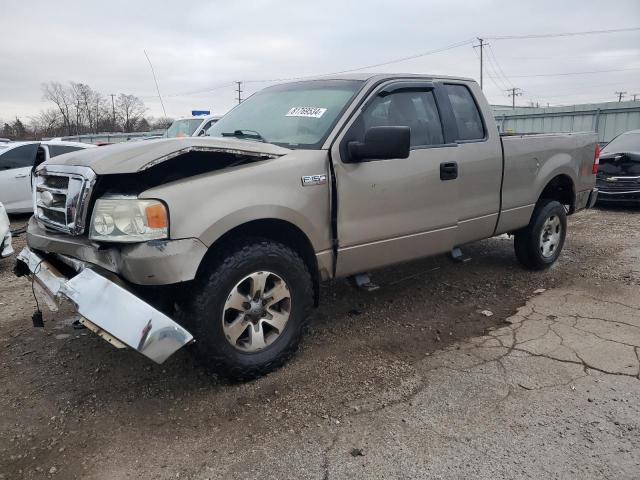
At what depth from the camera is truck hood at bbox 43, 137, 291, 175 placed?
106 inches

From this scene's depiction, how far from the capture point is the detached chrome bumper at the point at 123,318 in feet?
8.23

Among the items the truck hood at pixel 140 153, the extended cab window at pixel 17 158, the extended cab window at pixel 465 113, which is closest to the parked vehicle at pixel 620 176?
the extended cab window at pixel 465 113

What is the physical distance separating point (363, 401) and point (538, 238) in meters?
3.29

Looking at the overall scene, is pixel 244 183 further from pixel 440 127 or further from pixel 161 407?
pixel 440 127

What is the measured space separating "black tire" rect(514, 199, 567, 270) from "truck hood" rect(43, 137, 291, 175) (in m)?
3.42

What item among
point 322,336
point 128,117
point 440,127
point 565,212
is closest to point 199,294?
point 322,336

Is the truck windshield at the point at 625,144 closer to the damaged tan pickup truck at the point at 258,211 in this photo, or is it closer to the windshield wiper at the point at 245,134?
the damaged tan pickup truck at the point at 258,211

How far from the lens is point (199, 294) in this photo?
2855 millimetres

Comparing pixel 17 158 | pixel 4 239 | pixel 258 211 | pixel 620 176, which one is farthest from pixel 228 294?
pixel 620 176

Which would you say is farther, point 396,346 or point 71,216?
point 396,346

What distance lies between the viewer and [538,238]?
Answer: 5383 mm

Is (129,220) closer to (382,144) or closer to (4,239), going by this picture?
(382,144)

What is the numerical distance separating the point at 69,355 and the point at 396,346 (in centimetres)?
236

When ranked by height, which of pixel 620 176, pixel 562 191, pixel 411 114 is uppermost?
pixel 411 114
